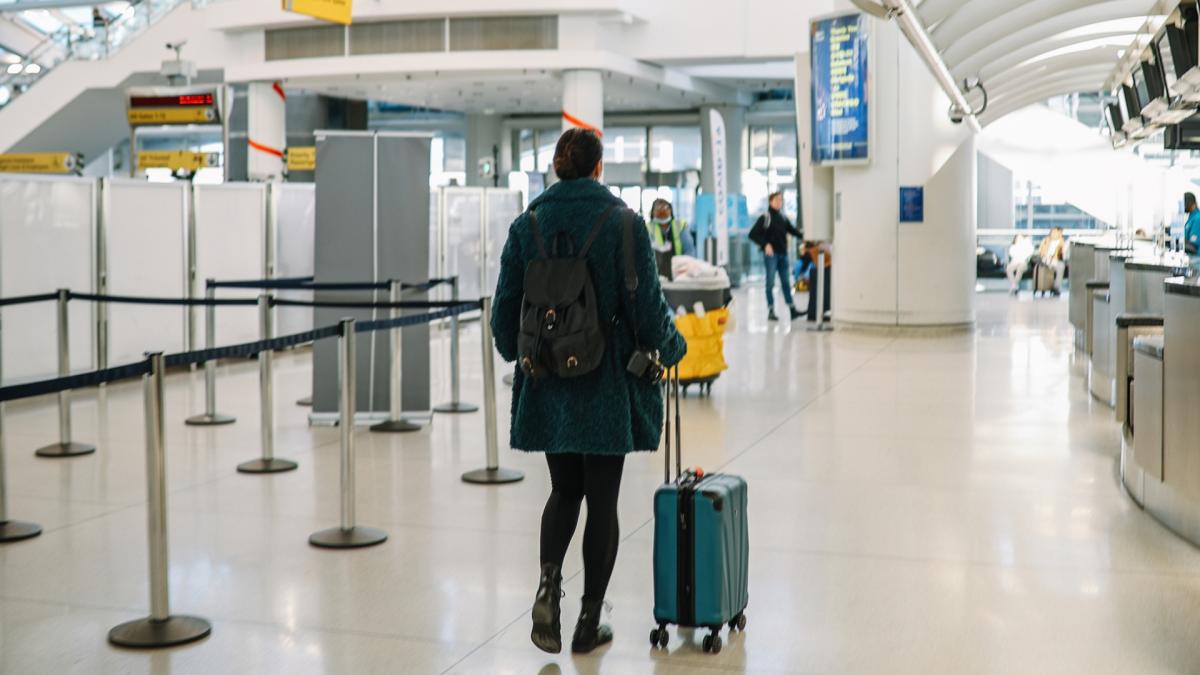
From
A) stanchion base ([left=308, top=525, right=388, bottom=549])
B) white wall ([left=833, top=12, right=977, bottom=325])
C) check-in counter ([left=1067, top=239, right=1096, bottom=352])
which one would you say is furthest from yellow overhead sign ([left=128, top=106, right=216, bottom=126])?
stanchion base ([left=308, top=525, right=388, bottom=549])

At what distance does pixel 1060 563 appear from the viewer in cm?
552

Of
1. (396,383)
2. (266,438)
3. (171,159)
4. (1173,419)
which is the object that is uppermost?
(171,159)

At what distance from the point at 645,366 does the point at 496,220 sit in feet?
53.4

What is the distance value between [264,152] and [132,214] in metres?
18.3

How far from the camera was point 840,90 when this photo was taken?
673 inches

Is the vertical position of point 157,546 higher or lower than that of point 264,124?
lower

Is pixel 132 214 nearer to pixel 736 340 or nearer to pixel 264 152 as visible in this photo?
pixel 736 340

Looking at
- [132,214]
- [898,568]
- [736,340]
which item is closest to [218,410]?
[132,214]

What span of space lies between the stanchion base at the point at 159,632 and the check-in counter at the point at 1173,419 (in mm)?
3877

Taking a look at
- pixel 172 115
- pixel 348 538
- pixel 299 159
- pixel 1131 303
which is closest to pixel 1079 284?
pixel 1131 303

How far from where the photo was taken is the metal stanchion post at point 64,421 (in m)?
8.24

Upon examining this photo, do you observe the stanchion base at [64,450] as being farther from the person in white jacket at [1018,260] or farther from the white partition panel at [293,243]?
the person in white jacket at [1018,260]

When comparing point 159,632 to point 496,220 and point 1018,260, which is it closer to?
point 496,220

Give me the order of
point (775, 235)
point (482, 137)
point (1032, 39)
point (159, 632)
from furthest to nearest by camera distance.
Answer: point (482, 137) → point (775, 235) → point (1032, 39) → point (159, 632)
